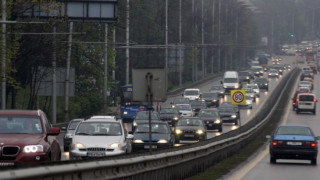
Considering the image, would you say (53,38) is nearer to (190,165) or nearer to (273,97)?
(273,97)

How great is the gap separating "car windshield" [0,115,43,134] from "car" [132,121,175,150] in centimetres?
1570

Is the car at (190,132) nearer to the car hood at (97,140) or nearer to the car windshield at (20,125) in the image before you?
the car hood at (97,140)

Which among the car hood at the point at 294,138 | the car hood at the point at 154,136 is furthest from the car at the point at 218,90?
the car hood at the point at 294,138

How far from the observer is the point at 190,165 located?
72.9 ft

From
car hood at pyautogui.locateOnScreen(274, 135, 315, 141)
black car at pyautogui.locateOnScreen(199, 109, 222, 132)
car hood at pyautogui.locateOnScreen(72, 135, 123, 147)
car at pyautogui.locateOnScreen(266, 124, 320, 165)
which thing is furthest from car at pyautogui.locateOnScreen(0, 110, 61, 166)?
black car at pyautogui.locateOnScreen(199, 109, 222, 132)

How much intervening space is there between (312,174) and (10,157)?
1027cm

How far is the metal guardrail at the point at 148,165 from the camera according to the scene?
9664 mm

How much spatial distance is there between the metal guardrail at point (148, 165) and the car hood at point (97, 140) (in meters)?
2.45

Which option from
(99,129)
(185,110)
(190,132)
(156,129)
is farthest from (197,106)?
(99,129)

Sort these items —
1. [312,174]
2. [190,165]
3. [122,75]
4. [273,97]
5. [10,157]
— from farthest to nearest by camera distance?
[122,75]
[273,97]
[312,174]
[190,165]
[10,157]

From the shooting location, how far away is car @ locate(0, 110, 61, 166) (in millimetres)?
16906

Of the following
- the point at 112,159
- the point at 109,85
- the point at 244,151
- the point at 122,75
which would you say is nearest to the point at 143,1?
the point at 122,75

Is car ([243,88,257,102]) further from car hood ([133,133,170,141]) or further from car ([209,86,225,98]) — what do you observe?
car hood ([133,133,170,141])

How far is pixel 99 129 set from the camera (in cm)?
2639
